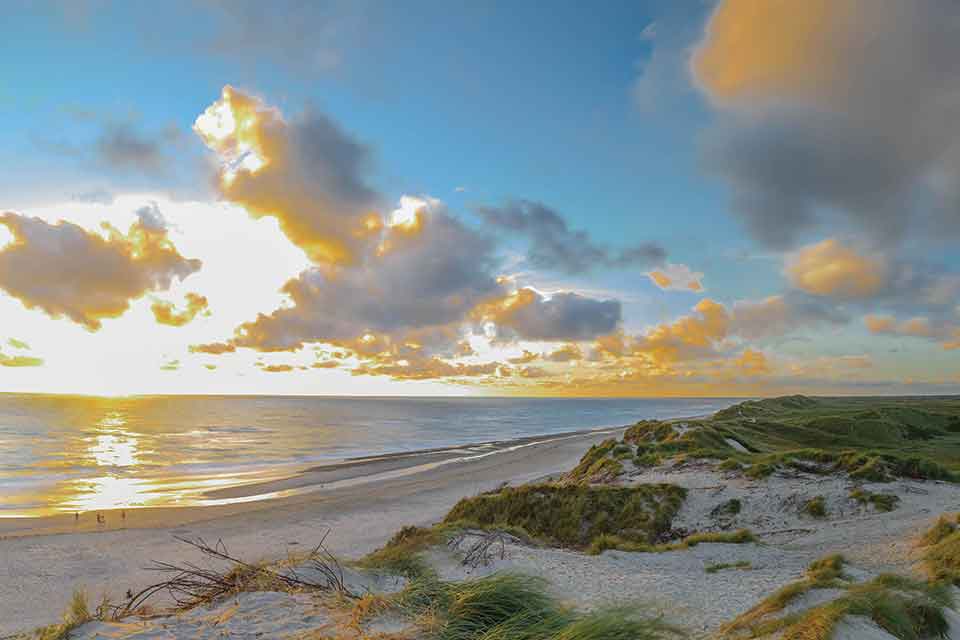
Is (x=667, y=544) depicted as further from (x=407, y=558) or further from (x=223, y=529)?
(x=223, y=529)

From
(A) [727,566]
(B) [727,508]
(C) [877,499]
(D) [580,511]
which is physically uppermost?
(C) [877,499]

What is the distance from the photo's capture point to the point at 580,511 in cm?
1598

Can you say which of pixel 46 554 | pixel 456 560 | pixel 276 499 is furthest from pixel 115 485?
pixel 456 560

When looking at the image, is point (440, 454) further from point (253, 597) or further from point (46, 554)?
point (253, 597)

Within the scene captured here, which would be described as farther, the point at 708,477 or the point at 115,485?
the point at 115,485

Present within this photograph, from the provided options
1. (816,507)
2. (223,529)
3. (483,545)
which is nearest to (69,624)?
(483,545)

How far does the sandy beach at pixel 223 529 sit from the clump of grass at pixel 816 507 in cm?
1290

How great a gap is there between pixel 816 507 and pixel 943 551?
563 centimetres

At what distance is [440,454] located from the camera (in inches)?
1977

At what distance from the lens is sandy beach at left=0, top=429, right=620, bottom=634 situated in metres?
15.8

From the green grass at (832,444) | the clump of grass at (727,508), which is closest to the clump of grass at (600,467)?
the green grass at (832,444)

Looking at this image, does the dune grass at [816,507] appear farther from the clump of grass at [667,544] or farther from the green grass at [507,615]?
the green grass at [507,615]

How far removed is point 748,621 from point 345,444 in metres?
57.1

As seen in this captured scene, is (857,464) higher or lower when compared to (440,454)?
higher
